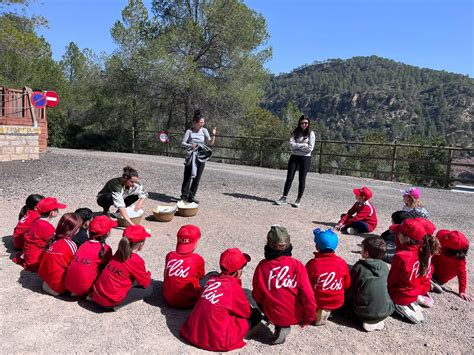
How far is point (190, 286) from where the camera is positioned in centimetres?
332

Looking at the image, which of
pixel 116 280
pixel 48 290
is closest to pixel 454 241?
pixel 116 280

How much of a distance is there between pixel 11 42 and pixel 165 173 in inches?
325

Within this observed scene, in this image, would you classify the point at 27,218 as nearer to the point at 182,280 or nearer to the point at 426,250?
the point at 182,280

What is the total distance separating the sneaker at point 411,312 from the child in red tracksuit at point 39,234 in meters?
3.17

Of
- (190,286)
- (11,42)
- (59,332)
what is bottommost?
(59,332)

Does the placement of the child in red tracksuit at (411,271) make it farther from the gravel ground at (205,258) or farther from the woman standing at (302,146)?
the woman standing at (302,146)

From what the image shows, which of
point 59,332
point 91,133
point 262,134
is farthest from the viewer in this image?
point 262,134

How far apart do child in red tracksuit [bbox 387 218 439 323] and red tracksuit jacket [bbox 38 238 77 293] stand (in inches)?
108

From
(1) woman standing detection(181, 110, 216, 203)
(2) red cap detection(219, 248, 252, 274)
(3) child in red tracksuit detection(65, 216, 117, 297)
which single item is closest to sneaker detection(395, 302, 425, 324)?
(2) red cap detection(219, 248, 252, 274)

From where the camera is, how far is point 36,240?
3.88 m

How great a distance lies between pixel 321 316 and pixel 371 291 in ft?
1.42

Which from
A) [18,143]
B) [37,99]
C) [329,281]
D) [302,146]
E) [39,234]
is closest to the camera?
[329,281]

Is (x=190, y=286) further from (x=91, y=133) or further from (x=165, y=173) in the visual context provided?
(x=91, y=133)

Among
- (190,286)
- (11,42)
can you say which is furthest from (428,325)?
(11,42)
